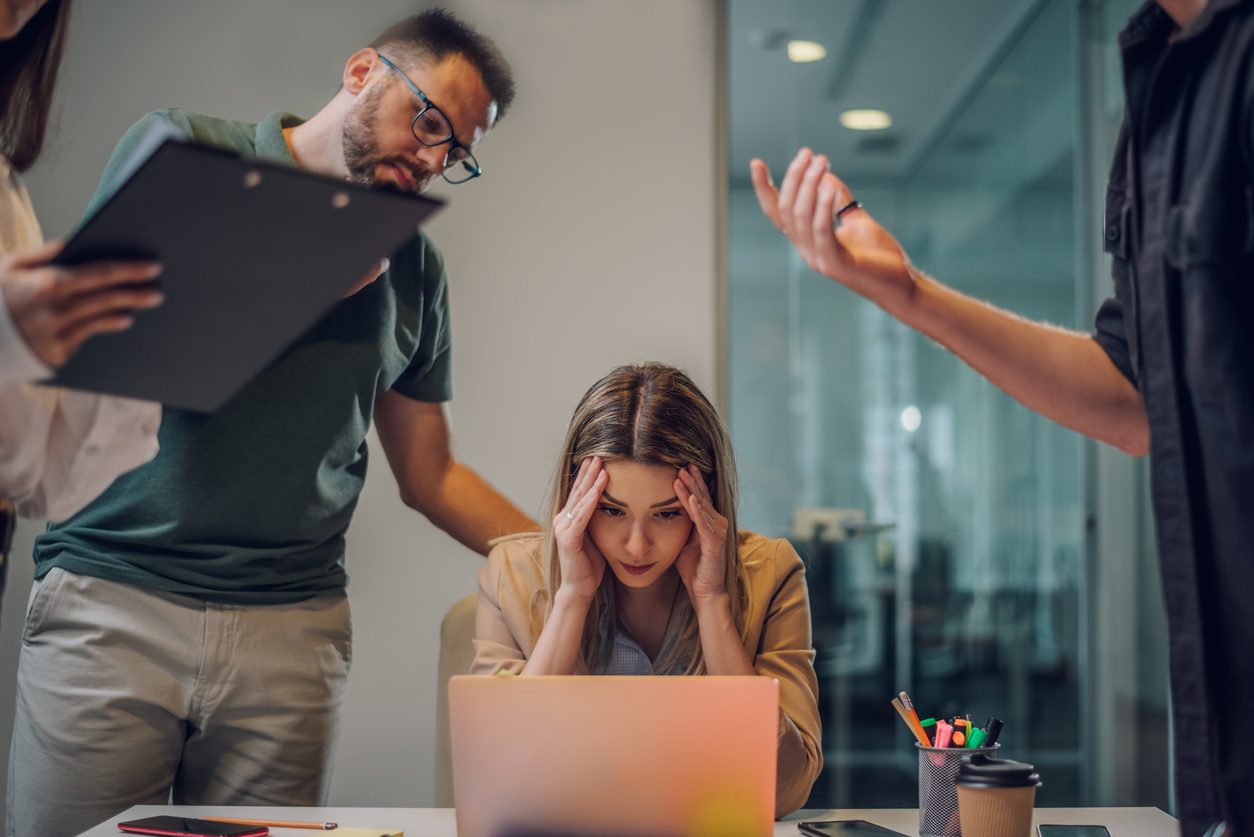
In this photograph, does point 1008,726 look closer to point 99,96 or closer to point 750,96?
point 750,96

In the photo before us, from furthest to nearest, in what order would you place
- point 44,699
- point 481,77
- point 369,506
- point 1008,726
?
point 1008,726 < point 369,506 < point 481,77 < point 44,699

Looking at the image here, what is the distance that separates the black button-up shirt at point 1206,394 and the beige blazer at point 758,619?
723 mm

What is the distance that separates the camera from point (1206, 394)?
3.41 feet

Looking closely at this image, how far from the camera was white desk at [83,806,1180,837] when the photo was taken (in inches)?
55.9

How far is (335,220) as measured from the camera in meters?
0.98

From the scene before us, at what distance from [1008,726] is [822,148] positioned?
6.12 ft

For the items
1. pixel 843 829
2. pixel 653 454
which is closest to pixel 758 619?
pixel 653 454

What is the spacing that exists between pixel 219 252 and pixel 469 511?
1.30m

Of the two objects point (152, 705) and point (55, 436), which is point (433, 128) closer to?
point (55, 436)

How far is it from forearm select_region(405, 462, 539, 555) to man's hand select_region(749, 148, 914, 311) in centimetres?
114

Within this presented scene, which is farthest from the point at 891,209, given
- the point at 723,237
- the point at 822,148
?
the point at 723,237

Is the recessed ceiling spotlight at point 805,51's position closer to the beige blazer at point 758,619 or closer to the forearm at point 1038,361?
the beige blazer at point 758,619

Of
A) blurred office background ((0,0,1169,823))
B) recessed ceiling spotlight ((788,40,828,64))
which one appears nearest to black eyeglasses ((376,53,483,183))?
blurred office background ((0,0,1169,823))

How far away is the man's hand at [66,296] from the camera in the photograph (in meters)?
0.95
